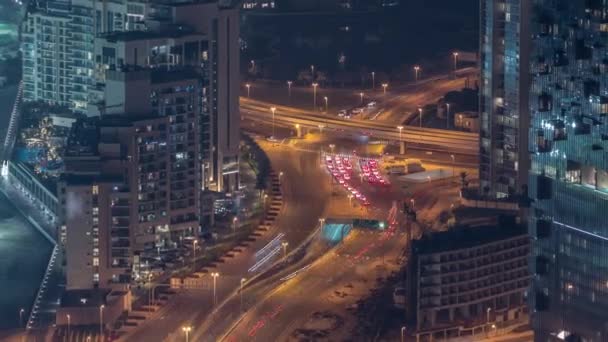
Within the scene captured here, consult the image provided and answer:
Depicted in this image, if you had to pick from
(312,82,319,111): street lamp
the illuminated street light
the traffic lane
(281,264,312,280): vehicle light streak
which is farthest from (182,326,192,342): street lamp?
(312,82,319,111): street lamp

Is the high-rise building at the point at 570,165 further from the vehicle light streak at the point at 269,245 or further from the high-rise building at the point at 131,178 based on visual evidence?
the vehicle light streak at the point at 269,245

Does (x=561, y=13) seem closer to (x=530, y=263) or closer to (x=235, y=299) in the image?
(x=530, y=263)

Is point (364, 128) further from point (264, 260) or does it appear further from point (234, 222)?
point (264, 260)

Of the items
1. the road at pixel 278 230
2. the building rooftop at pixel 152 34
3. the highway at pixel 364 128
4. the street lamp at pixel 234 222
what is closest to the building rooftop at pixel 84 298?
the road at pixel 278 230

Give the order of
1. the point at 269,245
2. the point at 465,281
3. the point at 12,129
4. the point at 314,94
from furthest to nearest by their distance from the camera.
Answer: the point at 314,94, the point at 12,129, the point at 269,245, the point at 465,281

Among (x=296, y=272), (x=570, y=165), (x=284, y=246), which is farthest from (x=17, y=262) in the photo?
(x=570, y=165)
